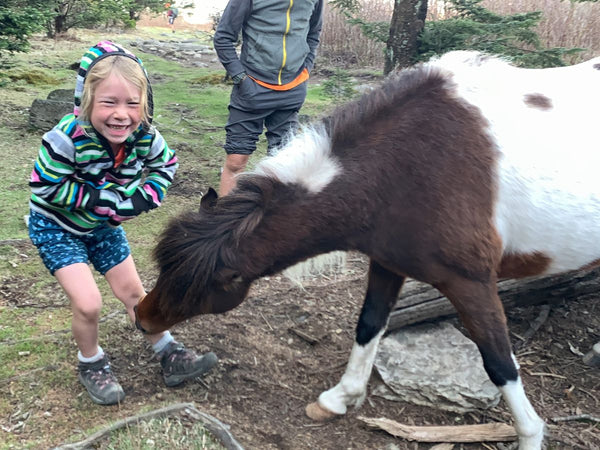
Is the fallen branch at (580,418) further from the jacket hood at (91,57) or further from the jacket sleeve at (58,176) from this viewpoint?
the jacket hood at (91,57)

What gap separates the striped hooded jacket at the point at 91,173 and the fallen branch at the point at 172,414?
0.91 meters

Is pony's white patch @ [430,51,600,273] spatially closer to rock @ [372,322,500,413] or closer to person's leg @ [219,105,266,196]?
rock @ [372,322,500,413]

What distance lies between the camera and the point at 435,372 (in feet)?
9.14

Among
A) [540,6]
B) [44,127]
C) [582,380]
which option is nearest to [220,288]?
[582,380]

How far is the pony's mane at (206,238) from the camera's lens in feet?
7.24

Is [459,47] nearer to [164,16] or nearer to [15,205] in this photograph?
[15,205]

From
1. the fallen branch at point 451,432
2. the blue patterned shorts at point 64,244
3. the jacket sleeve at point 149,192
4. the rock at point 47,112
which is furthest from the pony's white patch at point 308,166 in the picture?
the rock at point 47,112

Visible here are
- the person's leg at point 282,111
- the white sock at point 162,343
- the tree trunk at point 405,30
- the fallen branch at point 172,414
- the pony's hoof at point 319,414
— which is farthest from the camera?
the tree trunk at point 405,30

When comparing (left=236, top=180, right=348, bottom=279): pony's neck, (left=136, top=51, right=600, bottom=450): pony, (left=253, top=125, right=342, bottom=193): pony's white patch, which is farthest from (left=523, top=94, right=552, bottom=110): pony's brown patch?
(left=236, top=180, right=348, bottom=279): pony's neck

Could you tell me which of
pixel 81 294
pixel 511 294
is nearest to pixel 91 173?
pixel 81 294

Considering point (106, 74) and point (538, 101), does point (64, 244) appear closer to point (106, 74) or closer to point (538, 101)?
point (106, 74)

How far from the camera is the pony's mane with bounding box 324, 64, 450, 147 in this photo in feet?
7.56

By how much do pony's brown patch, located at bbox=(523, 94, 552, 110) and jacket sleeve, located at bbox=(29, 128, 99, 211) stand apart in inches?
81.8

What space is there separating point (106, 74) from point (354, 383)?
6.39 feet
